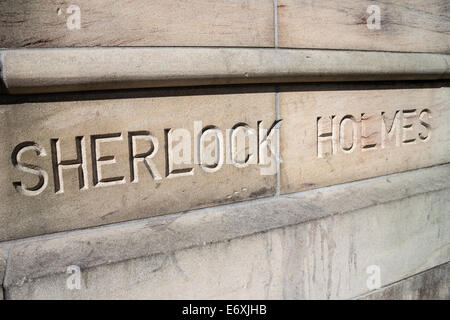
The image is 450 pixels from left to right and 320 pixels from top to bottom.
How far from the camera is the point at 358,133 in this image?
9.39 feet

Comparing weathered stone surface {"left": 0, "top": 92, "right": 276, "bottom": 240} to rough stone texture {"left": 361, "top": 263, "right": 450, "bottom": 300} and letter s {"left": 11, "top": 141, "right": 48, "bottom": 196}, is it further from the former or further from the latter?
rough stone texture {"left": 361, "top": 263, "right": 450, "bottom": 300}

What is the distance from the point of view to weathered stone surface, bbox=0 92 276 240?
1997 millimetres

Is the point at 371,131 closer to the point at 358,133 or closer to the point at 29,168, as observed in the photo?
the point at 358,133

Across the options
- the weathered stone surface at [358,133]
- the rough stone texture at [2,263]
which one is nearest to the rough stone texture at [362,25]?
the weathered stone surface at [358,133]

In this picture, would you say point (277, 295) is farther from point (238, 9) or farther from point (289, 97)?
point (238, 9)

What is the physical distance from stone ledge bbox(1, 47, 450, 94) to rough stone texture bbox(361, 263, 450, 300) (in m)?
1.47

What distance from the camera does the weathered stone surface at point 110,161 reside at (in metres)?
2.00

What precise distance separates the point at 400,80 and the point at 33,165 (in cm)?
256

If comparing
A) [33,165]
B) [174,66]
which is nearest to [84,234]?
[33,165]

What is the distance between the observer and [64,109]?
2.03 m

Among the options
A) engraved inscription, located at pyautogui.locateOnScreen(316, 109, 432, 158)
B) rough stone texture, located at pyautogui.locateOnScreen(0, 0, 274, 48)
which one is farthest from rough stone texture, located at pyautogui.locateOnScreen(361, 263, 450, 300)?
rough stone texture, located at pyautogui.locateOnScreen(0, 0, 274, 48)

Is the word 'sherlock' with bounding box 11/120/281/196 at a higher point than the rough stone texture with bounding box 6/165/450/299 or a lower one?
higher

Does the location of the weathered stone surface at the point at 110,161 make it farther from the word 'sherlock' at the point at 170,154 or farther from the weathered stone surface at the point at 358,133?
the weathered stone surface at the point at 358,133

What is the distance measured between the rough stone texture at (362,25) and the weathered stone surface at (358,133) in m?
0.31
